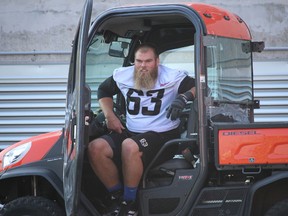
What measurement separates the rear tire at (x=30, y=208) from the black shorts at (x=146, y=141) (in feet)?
2.31

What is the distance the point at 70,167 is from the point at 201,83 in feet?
3.96

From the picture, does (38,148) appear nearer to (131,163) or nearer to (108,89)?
(108,89)

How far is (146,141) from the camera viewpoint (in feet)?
19.2

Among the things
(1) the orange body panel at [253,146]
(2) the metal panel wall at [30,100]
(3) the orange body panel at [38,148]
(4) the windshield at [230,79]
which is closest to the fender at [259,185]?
(1) the orange body panel at [253,146]

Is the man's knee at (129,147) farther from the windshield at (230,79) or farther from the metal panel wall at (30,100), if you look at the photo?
the metal panel wall at (30,100)

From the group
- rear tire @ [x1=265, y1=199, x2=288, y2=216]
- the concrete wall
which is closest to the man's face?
rear tire @ [x1=265, y1=199, x2=288, y2=216]

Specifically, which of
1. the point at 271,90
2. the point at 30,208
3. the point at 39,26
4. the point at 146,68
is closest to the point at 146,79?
the point at 146,68

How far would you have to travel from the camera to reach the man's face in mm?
6008

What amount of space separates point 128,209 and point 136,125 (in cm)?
70

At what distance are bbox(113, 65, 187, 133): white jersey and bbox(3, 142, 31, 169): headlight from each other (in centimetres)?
97

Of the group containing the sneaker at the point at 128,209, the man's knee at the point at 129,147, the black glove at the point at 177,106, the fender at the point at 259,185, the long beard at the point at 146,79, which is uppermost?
the long beard at the point at 146,79

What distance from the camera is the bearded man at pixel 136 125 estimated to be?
5.80 m

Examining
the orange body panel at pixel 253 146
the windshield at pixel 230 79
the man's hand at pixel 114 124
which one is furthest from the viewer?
the man's hand at pixel 114 124

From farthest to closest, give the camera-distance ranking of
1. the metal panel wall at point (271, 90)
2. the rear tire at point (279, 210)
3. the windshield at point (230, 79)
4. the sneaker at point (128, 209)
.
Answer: the metal panel wall at point (271, 90) < the sneaker at point (128, 209) < the windshield at point (230, 79) < the rear tire at point (279, 210)
